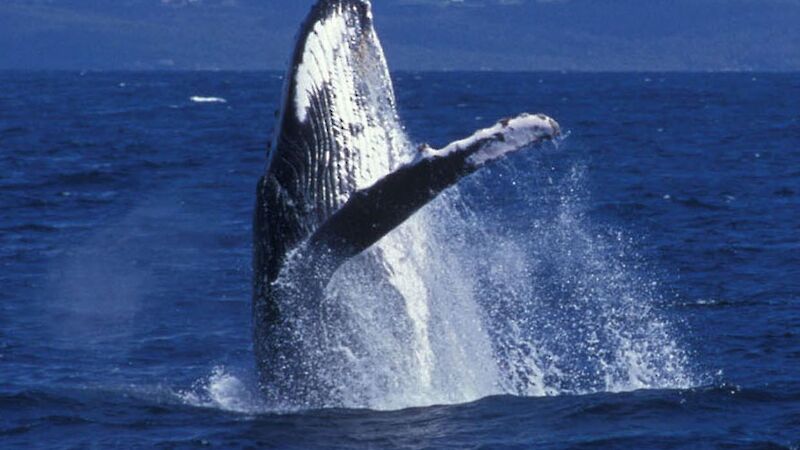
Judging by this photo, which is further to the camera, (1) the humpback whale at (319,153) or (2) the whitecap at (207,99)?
(2) the whitecap at (207,99)

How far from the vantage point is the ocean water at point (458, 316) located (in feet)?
39.5

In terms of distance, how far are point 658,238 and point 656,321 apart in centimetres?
678

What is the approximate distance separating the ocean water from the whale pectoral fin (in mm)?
825

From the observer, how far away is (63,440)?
11.9m

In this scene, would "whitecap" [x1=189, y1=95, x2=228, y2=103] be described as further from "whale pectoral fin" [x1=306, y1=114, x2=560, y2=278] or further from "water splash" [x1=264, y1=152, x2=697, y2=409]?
"whale pectoral fin" [x1=306, y1=114, x2=560, y2=278]

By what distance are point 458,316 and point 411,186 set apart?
272 cm

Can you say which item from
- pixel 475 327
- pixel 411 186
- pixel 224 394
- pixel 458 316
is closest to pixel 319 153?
pixel 411 186

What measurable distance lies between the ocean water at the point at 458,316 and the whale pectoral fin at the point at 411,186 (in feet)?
2.71

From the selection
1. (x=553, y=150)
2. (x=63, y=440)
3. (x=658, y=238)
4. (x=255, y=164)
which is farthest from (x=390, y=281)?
(x=553, y=150)

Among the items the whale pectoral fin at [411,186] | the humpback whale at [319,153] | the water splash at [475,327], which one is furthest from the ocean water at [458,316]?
the whale pectoral fin at [411,186]

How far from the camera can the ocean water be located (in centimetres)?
1205

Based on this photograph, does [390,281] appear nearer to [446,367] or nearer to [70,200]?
[446,367]

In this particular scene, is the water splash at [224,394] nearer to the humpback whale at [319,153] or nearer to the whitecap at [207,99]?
the humpback whale at [319,153]

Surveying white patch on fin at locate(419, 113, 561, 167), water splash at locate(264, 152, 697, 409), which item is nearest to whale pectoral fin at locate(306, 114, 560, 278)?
white patch on fin at locate(419, 113, 561, 167)
